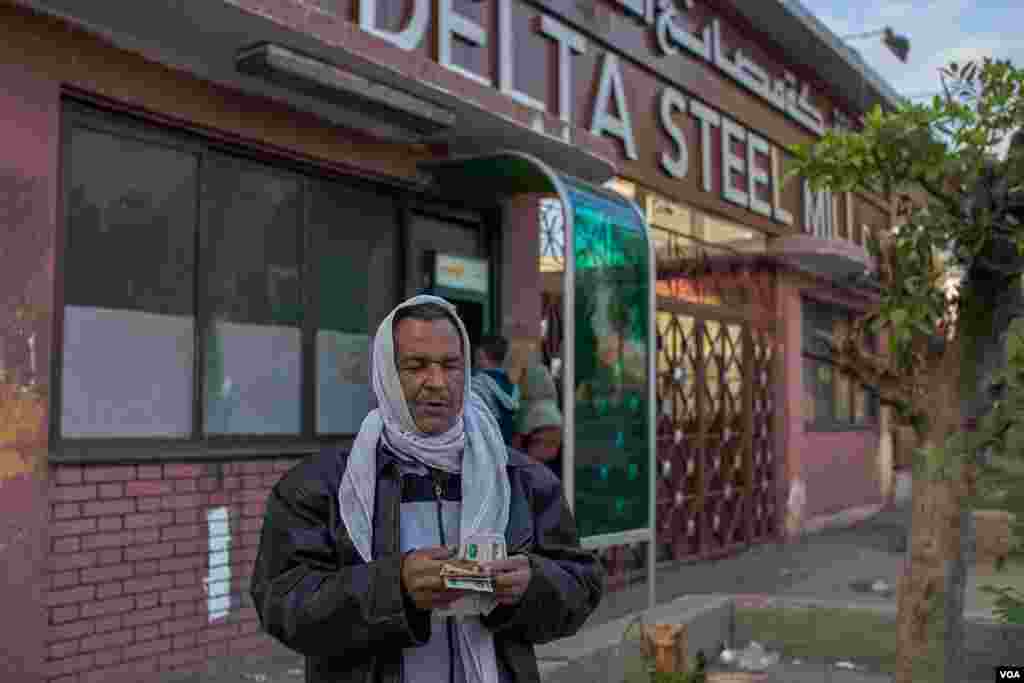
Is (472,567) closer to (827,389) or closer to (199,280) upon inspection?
(199,280)

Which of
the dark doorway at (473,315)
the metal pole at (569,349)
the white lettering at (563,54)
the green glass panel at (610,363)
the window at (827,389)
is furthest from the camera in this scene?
the window at (827,389)

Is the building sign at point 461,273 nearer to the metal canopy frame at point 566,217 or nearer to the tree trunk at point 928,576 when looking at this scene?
the metal canopy frame at point 566,217

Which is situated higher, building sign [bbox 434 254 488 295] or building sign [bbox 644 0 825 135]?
building sign [bbox 644 0 825 135]

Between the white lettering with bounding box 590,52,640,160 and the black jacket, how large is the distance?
272 inches

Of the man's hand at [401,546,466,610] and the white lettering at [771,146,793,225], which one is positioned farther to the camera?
the white lettering at [771,146,793,225]

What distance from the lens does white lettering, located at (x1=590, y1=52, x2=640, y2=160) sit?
8867 millimetres

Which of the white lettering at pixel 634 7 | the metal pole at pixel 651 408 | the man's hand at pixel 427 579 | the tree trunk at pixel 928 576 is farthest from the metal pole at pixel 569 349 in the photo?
the man's hand at pixel 427 579

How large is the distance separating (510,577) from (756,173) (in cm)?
1071

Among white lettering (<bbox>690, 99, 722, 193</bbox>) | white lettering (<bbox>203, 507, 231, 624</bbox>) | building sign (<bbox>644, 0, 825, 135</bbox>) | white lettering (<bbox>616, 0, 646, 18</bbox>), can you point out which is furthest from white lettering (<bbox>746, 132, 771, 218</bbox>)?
white lettering (<bbox>203, 507, 231, 624</bbox>)

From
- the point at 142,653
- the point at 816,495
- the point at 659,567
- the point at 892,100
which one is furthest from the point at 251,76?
the point at 892,100

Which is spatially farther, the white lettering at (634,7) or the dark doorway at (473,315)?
the white lettering at (634,7)

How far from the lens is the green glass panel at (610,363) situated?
655 cm

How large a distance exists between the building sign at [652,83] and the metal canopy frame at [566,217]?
1.21 ft

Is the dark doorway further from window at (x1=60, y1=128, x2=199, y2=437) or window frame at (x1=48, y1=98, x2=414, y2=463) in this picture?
window at (x1=60, y1=128, x2=199, y2=437)
